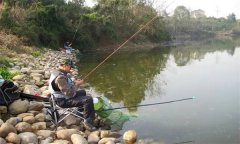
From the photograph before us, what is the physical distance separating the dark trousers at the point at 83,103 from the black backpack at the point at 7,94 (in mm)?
930

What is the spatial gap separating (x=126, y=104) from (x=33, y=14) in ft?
65.3

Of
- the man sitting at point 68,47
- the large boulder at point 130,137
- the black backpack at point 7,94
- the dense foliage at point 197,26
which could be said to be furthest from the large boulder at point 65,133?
the dense foliage at point 197,26

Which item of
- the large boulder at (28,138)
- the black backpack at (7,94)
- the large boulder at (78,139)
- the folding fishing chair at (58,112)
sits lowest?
the large boulder at (78,139)

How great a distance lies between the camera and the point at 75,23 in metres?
36.2

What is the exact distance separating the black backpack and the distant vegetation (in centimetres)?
980

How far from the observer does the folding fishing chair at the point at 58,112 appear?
6.89 metres

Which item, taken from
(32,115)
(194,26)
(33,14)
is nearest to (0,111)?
(32,115)

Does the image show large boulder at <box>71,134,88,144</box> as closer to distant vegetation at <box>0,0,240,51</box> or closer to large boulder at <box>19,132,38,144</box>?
large boulder at <box>19,132,38,144</box>

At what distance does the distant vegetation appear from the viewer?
78.5ft

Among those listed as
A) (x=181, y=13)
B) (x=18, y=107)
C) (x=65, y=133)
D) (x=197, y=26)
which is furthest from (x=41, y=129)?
(x=197, y=26)

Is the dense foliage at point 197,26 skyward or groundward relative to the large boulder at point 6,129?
skyward

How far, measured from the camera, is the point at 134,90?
12578 mm

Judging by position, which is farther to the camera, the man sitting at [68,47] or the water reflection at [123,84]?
the man sitting at [68,47]

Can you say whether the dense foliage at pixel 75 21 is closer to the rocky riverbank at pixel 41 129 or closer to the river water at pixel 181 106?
the river water at pixel 181 106
